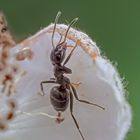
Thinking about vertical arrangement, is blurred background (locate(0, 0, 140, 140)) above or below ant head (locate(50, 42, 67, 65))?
above

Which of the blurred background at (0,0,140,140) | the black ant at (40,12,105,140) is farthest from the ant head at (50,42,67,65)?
the blurred background at (0,0,140,140)

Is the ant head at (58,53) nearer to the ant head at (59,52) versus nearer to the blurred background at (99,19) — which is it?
the ant head at (59,52)

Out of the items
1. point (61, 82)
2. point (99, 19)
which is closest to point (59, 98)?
point (61, 82)

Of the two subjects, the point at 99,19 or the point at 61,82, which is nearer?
the point at 61,82

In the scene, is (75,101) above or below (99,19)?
below

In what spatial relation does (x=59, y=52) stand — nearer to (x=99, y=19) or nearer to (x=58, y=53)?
(x=58, y=53)

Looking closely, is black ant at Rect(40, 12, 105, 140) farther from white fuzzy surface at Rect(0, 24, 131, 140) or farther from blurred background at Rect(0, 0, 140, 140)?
blurred background at Rect(0, 0, 140, 140)

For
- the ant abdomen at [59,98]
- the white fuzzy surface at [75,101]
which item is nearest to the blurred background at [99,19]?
the white fuzzy surface at [75,101]
